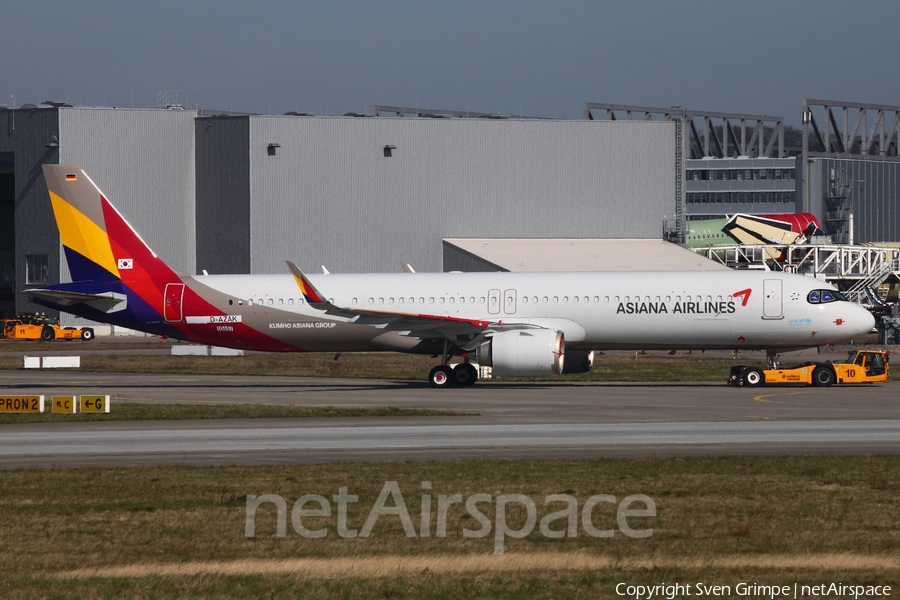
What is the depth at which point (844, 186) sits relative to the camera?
148125 mm

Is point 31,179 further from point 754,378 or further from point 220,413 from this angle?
point 754,378

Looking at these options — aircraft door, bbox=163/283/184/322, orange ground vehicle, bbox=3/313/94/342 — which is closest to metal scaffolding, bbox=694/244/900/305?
aircraft door, bbox=163/283/184/322

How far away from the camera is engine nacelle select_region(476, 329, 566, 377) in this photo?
38.2 m

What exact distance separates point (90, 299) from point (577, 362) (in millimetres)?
18857

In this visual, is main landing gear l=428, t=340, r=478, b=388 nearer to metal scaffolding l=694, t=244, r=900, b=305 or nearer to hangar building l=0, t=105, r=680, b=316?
metal scaffolding l=694, t=244, r=900, b=305

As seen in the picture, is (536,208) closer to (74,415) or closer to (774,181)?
(74,415)

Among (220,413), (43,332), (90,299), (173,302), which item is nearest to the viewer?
(220,413)

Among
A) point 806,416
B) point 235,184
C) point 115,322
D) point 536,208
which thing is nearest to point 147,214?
point 235,184

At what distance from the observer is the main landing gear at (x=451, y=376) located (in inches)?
1628

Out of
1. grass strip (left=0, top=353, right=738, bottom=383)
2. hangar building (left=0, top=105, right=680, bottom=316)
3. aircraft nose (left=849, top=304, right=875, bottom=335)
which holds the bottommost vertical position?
grass strip (left=0, top=353, right=738, bottom=383)

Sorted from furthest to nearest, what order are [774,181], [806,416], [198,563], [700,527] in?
[774,181] → [806,416] → [700,527] → [198,563]

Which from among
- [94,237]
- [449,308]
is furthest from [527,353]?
[94,237]

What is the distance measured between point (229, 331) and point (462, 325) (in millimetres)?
9456

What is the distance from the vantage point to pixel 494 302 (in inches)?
1631
